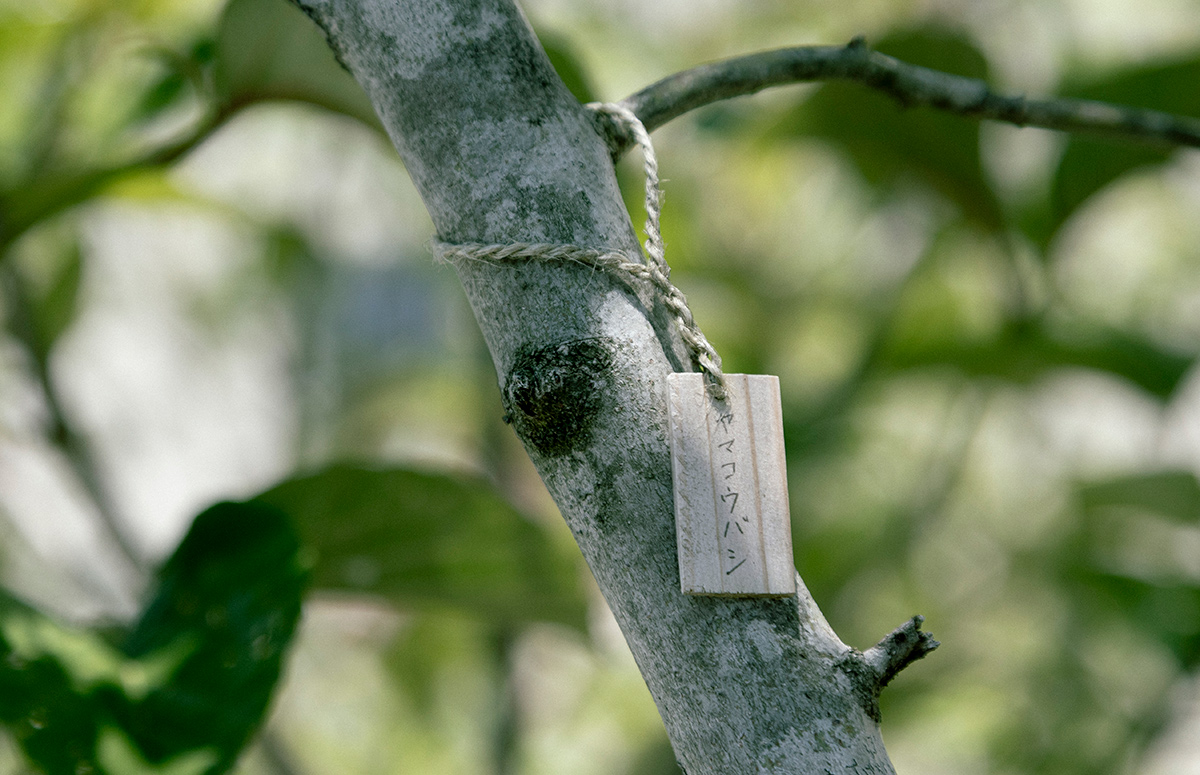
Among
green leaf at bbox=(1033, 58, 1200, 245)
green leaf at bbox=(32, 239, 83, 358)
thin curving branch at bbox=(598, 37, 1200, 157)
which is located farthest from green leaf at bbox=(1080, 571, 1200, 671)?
green leaf at bbox=(32, 239, 83, 358)

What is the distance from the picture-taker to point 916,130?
0.85 meters

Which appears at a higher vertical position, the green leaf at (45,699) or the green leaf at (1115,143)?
the green leaf at (1115,143)

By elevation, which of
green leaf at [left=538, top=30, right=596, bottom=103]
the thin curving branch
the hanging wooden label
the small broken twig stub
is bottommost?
the small broken twig stub

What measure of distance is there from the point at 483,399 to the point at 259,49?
0.62 meters

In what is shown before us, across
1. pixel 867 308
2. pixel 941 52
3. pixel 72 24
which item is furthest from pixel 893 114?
pixel 72 24

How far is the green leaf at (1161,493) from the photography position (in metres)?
0.87

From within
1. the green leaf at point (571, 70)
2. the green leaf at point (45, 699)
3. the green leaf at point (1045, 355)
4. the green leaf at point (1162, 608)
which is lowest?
the green leaf at point (1162, 608)

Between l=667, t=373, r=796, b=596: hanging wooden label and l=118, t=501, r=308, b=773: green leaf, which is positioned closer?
l=667, t=373, r=796, b=596: hanging wooden label

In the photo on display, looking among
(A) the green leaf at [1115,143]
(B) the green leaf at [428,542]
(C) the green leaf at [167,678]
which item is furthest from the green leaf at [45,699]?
(A) the green leaf at [1115,143]

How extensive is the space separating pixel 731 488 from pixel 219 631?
1.28 ft

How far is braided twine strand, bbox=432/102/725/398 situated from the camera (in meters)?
0.31

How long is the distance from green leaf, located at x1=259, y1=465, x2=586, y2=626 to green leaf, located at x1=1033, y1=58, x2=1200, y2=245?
61 cm

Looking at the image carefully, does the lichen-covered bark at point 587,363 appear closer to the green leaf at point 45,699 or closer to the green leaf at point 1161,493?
the green leaf at point 45,699

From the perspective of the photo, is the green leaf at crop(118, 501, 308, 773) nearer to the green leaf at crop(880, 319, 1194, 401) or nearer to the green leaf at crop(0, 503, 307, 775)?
the green leaf at crop(0, 503, 307, 775)
